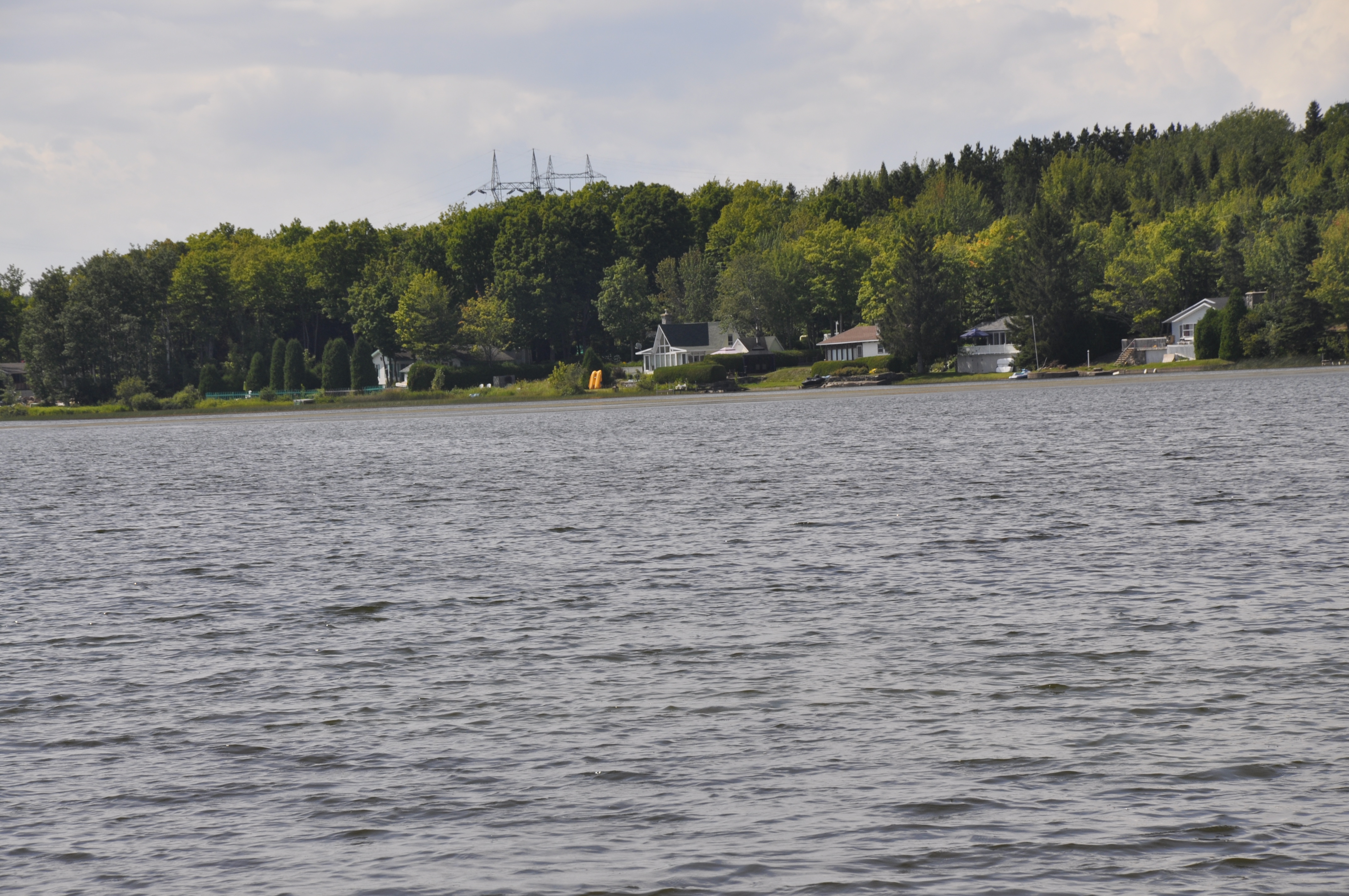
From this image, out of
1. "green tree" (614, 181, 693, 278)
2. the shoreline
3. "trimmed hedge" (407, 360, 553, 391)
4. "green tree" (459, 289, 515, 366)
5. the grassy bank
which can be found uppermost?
"green tree" (614, 181, 693, 278)

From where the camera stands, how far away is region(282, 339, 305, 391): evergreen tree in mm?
160000

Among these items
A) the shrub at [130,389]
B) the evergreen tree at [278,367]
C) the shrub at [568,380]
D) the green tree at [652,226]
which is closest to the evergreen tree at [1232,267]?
the shrub at [568,380]

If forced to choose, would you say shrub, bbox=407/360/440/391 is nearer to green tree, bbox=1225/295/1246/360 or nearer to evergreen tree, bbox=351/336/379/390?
evergreen tree, bbox=351/336/379/390

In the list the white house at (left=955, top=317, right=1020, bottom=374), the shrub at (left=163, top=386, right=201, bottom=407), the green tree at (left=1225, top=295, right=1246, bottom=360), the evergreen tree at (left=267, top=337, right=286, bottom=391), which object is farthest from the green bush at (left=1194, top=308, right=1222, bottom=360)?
the shrub at (left=163, top=386, right=201, bottom=407)

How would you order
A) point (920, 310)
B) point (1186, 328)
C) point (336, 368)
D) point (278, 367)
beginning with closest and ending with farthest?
1. point (1186, 328)
2. point (920, 310)
3. point (336, 368)
4. point (278, 367)

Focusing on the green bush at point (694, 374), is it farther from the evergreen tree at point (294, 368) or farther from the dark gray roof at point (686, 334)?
the evergreen tree at point (294, 368)

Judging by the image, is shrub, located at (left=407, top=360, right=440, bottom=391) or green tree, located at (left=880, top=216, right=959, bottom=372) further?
shrub, located at (left=407, top=360, right=440, bottom=391)

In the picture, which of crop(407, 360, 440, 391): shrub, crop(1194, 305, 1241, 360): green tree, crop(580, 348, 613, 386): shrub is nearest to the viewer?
crop(1194, 305, 1241, 360): green tree

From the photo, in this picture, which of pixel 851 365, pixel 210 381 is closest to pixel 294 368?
pixel 210 381

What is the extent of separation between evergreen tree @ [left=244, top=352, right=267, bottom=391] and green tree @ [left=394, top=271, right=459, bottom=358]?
19.0 m

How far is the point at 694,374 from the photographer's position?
137m

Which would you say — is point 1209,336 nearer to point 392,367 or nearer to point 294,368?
point 392,367

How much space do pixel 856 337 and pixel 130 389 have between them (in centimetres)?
8143

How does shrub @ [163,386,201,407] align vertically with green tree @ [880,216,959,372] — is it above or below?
below
